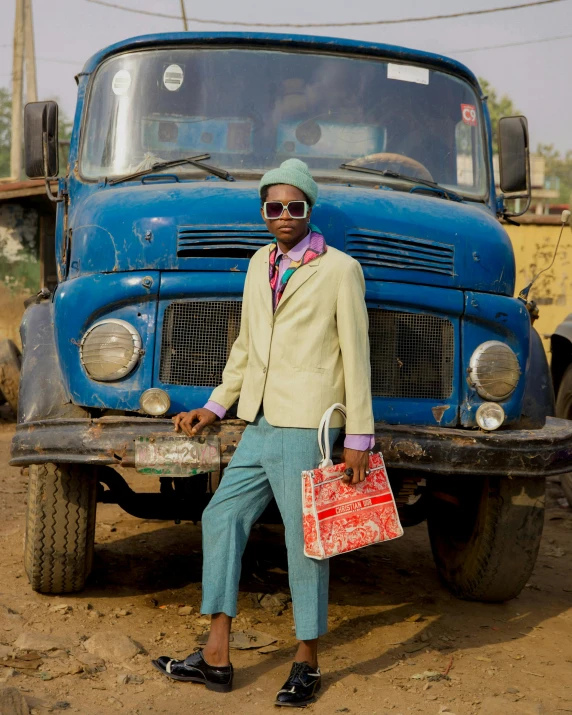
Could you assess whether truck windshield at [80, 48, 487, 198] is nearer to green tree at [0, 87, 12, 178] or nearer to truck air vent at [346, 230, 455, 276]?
truck air vent at [346, 230, 455, 276]

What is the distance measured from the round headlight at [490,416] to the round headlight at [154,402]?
1266mm

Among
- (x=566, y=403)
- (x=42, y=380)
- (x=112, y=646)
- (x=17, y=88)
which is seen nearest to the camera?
(x=112, y=646)

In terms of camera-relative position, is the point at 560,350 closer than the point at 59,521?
No

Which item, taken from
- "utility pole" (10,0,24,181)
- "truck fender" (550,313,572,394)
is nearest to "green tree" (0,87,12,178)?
"utility pole" (10,0,24,181)

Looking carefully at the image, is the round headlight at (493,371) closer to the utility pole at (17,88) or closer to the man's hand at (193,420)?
the man's hand at (193,420)

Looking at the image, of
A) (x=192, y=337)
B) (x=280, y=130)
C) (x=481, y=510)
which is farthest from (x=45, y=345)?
(x=481, y=510)

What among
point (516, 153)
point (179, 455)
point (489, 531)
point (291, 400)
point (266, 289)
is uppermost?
point (516, 153)

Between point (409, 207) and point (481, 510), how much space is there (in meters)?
1.46

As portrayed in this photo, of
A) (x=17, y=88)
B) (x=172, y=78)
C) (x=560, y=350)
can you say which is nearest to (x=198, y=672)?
(x=172, y=78)

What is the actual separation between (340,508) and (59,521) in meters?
1.41

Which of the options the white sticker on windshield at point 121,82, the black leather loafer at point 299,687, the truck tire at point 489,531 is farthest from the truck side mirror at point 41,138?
the black leather loafer at point 299,687

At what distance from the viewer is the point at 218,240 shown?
153 inches

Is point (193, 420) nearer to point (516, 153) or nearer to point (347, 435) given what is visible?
point (347, 435)

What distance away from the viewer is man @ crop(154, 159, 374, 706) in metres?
3.42
